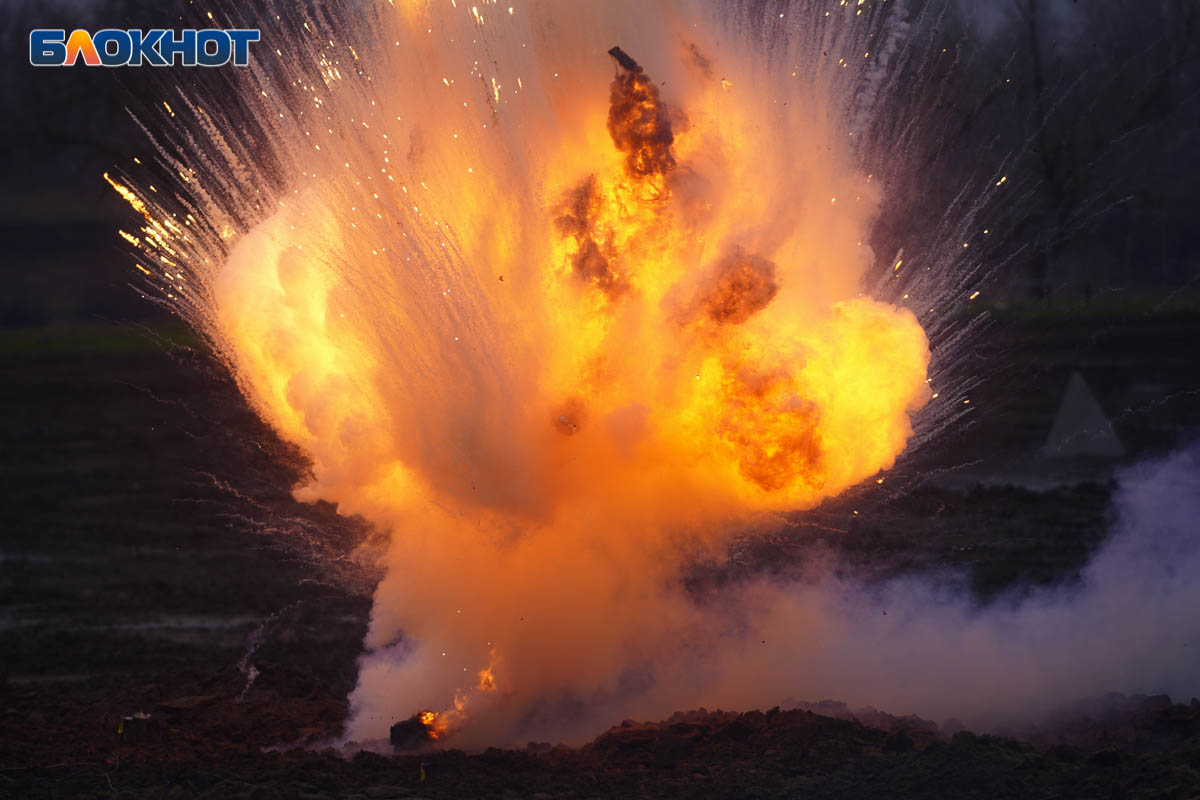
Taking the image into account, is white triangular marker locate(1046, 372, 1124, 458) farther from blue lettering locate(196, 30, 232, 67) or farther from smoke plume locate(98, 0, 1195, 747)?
blue lettering locate(196, 30, 232, 67)

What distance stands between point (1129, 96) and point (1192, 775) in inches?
761

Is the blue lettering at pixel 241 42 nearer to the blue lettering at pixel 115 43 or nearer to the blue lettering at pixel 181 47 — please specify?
the blue lettering at pixel 181 47

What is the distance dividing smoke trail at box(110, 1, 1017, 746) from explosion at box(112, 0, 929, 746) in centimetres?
3

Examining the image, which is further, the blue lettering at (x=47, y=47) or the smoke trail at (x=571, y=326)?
the blue lettering at (x=47, y=47)

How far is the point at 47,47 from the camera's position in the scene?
2703 cm

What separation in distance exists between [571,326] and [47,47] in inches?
784

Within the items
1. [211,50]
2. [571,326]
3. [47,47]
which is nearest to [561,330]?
[571,326]

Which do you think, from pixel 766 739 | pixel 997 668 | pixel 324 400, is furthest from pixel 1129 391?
pixel 324 400

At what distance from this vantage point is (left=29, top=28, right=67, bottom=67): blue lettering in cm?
2578

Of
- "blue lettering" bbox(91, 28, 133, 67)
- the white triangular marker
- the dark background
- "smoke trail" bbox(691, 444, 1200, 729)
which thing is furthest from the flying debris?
"blue lettering" bbox(91, 28, 133, 67)

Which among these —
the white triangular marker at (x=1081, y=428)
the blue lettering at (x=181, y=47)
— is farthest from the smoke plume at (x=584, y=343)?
the white triangular marker at (x=1081, y=428)

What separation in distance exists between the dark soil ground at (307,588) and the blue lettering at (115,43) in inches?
250

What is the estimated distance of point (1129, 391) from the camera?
939 inches

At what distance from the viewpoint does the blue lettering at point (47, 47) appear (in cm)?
2578
